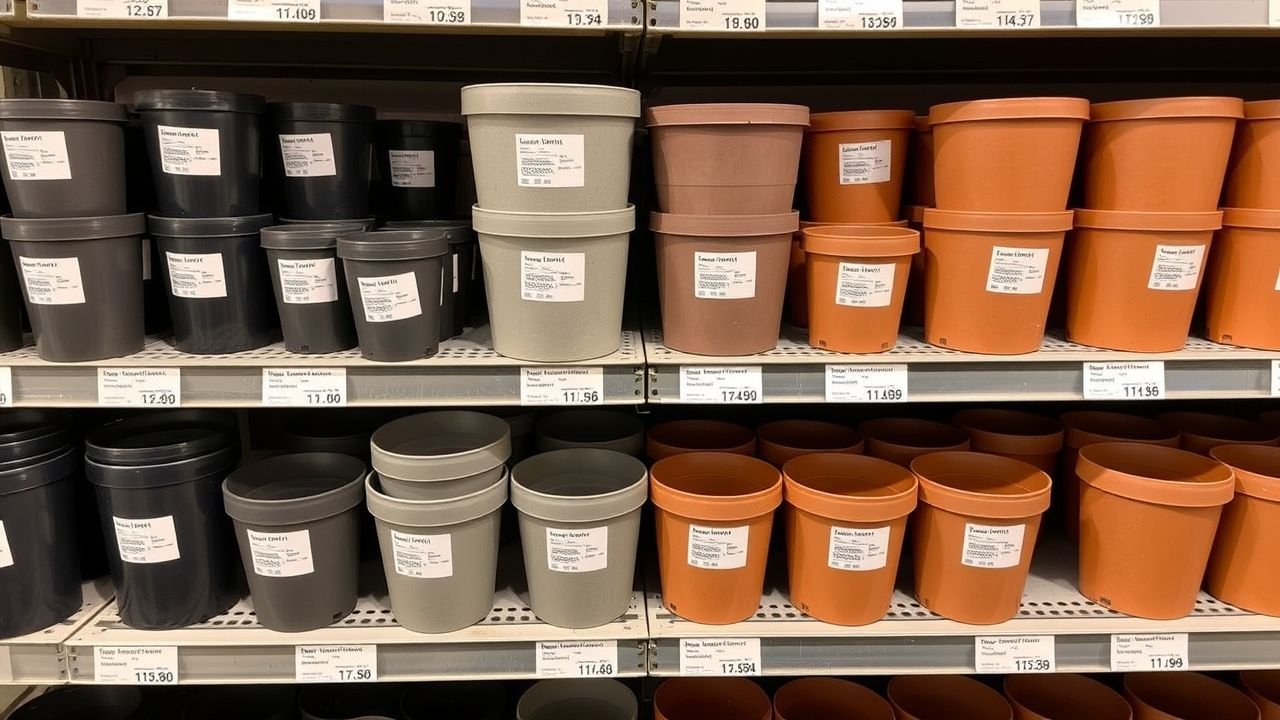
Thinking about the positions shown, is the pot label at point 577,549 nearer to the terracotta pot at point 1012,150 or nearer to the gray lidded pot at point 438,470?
the gray lidded pot at point 438,470

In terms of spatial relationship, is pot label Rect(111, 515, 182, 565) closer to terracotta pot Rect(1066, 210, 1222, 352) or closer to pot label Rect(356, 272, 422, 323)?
pot label Rect(356, 272, 422, 323)

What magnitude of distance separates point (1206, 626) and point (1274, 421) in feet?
2.18

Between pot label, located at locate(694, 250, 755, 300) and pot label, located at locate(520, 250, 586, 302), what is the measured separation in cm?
20

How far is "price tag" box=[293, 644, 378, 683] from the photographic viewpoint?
1.34 metres

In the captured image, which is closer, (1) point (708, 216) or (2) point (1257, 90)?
(1) point (708, 216)

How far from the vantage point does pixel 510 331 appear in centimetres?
131

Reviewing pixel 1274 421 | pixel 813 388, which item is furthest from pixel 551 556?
pixel 1274 421

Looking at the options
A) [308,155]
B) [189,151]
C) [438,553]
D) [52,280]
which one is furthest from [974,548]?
[52,280]

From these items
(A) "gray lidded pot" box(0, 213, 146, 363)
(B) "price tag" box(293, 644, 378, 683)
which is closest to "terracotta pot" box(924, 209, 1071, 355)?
(B) "price tag" box(293, 644, 378, 683)

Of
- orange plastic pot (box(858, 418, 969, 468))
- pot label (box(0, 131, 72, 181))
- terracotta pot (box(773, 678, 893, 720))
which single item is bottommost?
terracotta pot (box(773, 678, 893, 720))

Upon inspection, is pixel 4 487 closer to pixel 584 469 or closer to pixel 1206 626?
pixel 584 469

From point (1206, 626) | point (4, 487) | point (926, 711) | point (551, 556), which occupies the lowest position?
point (926, 711)

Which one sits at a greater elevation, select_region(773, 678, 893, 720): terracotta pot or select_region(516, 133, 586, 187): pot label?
select_region(516, 133, 586, 187): pot label

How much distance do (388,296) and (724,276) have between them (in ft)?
1.81
